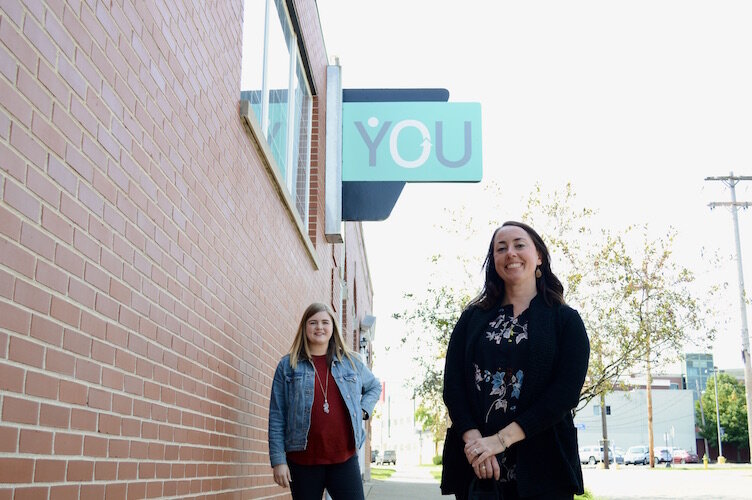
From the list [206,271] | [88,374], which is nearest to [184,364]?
[206,271]

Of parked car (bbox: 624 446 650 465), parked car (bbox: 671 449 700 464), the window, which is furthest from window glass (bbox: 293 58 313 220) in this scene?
parked car (bbox: 671 449 700 464)

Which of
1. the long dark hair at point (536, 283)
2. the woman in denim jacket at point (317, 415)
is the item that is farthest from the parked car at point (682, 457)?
the long dark hair at point (536, 283)

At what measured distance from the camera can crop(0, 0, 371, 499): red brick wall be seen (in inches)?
86.5

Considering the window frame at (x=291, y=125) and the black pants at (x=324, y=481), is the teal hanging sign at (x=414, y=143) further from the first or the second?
the black pants at (x=324, y=481)

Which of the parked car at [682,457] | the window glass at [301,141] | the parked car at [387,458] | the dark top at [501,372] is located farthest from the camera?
the parked car at [682,457]

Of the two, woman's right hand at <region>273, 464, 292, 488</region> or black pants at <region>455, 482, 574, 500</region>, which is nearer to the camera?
black pants at <region>455, 482, 574, 500</region>

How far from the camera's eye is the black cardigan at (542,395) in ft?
9.41

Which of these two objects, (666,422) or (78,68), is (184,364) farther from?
(666,422)

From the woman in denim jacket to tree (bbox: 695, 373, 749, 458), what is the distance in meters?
82.9

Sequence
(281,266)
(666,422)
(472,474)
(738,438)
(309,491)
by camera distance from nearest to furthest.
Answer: (472,474) < (309,491) < (281,266) < (738,438) < (666,422)

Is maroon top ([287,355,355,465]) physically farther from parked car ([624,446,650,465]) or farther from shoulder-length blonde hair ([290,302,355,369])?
parked car ([624,446,650,465])

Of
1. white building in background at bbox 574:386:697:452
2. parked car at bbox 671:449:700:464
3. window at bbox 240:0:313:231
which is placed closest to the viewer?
window at bbox 240:0:313:231

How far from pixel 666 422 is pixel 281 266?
295 feet

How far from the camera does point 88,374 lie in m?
2.63
